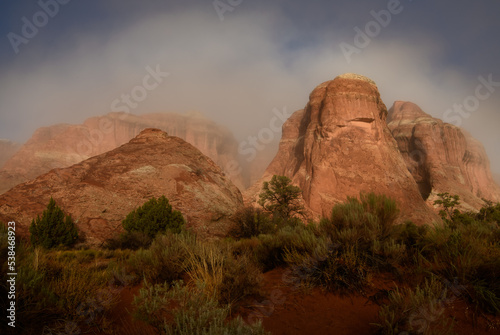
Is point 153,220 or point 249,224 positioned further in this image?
point 249,224

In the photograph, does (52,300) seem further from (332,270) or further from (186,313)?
(332,270)

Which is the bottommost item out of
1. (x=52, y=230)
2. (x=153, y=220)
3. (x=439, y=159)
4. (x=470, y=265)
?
(x=470, y=265)

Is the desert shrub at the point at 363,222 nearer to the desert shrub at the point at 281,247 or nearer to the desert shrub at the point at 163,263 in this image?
the desert shrub at the point at 281,247

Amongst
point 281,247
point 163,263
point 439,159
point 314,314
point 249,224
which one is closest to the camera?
point 314,314

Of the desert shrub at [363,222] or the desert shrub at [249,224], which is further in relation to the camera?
the desert shrub at [249,224]

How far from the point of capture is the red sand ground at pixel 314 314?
3375 millimetres

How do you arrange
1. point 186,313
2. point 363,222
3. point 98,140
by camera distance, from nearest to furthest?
1. point 186,313
2. point 363,222
3. point 98,140

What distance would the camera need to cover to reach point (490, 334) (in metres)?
3.24

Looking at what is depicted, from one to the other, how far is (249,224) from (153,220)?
6378 millimetres

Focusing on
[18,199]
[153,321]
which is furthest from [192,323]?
[18,199]

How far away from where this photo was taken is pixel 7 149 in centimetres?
9875

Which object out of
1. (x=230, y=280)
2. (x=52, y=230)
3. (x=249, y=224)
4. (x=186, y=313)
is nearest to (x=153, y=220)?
(x=52, y=230)

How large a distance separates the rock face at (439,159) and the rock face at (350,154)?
12.2 m

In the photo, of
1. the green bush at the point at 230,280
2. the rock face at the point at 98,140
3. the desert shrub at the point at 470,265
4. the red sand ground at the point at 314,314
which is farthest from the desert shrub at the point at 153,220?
the rock face at the point at 98,140
